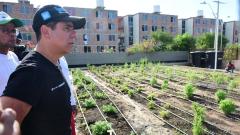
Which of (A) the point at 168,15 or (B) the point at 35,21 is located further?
(A) the point at 168,15

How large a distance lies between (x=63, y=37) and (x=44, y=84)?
1.77 feet

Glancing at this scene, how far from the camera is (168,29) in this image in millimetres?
72688

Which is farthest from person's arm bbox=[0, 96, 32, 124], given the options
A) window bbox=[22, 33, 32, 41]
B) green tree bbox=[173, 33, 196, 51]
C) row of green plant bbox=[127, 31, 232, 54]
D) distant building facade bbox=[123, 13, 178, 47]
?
distant building facade bbox=[123, 13, 178, 47]

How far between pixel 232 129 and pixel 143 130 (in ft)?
7.89

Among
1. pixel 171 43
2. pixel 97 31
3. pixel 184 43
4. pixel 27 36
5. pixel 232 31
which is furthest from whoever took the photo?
pixel 232 31

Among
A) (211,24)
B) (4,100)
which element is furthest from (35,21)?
(211,24)

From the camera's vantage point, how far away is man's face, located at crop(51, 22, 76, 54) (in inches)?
97.7

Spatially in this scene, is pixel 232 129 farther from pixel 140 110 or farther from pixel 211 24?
pixel 211 24

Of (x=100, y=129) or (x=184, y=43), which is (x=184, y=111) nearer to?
(x=100, y=129)

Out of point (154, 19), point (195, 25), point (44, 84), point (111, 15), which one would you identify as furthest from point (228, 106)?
point (195, 25)

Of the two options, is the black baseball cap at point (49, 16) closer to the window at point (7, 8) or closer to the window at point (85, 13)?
the window at point (7, 8)

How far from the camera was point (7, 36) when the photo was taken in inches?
149

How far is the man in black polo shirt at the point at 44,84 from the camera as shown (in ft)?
6.51

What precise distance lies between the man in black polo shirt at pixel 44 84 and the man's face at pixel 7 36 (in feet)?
4.55
